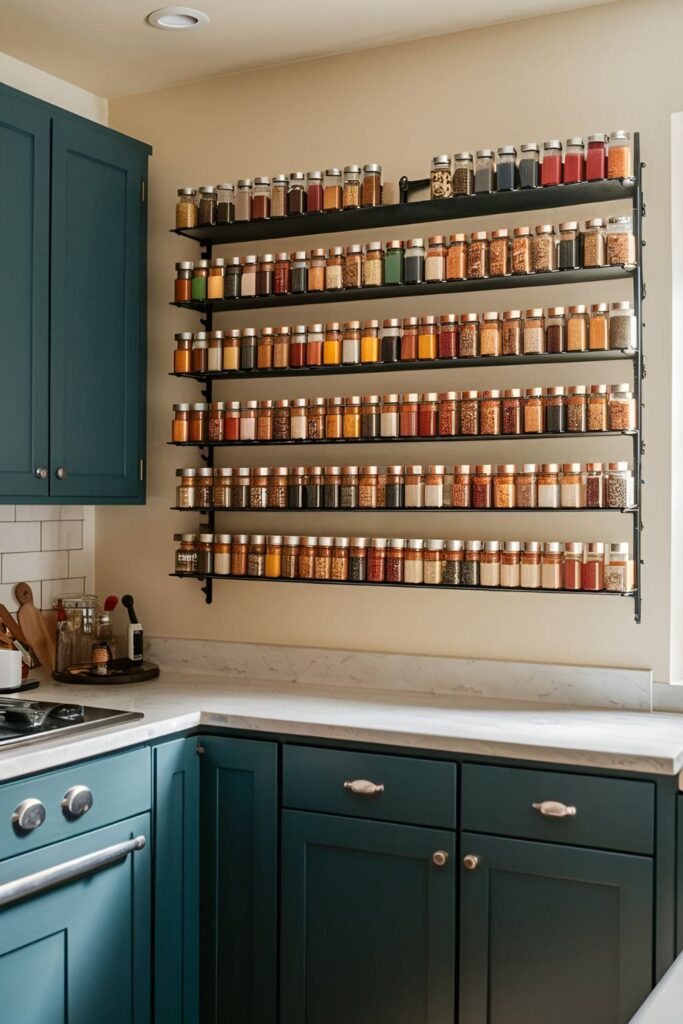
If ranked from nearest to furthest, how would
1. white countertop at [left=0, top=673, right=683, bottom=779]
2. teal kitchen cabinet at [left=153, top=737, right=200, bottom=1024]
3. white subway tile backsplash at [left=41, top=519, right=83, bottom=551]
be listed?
white countertop at [left=0, top=673, right=683, bottom=779] → teal kitchen cabinet at [left=153, top=737, right=200, bottom=1024] → white subway tile backsplash at [left=41, top=519, right=83, bottom=551]

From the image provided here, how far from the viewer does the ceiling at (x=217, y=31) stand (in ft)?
10.0

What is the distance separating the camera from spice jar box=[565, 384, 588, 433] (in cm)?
286

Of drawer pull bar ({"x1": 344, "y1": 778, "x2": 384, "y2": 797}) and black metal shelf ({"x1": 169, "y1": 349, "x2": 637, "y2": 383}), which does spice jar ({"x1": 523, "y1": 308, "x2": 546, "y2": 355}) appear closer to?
black metal shelf ({"x1": 169, "y1": 349, "x2": 637, "y2": 383})

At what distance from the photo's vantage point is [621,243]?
2826 millimetres

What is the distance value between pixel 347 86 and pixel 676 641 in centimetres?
195

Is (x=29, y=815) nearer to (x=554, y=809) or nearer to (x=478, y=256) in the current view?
(x=554, y=809)

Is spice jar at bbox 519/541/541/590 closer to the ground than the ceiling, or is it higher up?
closer to the ground

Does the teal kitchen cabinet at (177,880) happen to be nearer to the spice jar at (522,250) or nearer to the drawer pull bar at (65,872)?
the drawer pull bar at (65,872)

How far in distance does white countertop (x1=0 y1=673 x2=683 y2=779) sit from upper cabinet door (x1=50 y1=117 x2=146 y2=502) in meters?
0.69

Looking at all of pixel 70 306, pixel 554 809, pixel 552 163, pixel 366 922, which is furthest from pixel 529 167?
pixel 366 922

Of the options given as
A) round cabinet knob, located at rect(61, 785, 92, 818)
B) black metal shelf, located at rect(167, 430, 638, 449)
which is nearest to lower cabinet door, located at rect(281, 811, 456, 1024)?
round cabinet knob, located at rect(61, 785, 92, 818)

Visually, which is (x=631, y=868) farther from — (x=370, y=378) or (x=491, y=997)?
(x=370, y=378)

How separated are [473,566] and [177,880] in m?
1.13

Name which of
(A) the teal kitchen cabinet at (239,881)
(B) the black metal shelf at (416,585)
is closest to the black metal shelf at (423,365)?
(B) the black metal shelf at (416,585)
